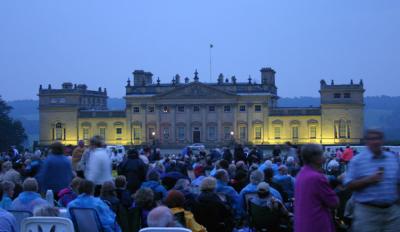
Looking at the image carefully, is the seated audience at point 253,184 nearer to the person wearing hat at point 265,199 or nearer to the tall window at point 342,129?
the person wearing hat at point 265,199

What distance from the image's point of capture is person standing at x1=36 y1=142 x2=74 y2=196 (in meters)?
12.0

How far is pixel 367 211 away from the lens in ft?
22.9

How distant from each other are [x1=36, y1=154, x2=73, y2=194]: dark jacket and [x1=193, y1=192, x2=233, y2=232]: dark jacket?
3.02 metres

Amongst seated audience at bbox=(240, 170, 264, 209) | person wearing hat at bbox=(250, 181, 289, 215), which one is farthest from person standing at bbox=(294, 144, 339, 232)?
seated audience at bbox=(240, 170, 264, 209)

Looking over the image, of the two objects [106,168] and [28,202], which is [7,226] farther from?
[106,168]

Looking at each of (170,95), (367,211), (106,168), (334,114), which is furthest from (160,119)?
(367,211)

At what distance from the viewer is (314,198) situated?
680cm

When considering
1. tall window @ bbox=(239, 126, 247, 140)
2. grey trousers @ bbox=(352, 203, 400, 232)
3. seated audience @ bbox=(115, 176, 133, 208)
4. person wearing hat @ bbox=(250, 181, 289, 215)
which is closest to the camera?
grey trousers @ bbox=(352, 203, 400, 232)

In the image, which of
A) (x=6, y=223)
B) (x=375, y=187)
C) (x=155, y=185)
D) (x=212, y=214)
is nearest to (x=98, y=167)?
(x=155, y=185)

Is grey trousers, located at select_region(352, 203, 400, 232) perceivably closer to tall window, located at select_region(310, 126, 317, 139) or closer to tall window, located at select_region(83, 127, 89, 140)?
tall window, located at select_region(310, 126, 317, 139)

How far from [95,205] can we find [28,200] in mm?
1338

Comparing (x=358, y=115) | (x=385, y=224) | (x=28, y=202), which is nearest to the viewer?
(x=385, y=224)

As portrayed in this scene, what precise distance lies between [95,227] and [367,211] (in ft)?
10.1

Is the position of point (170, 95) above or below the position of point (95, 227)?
above
